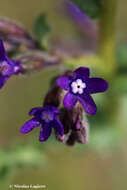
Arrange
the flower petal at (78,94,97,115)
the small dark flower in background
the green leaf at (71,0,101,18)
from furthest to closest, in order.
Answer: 1. the green leaf at (71,0,101,18)
2. the small dark flower in background
3. the flower petal at (78,94,97,115)

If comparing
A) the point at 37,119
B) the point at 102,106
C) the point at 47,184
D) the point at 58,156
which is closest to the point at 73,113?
the point at 37,119

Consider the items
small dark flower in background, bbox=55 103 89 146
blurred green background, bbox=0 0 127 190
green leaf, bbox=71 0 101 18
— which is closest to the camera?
small dark flower in background, bbox=55 103 89 146

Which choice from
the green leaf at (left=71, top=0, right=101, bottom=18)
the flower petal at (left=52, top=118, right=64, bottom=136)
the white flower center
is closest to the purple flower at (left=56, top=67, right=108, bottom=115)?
the white flower center

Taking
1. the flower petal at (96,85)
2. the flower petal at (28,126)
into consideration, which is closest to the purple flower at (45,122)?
the flower petal at (28,126)

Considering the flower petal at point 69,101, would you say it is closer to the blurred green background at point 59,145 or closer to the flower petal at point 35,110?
the flower petal at point 35,110

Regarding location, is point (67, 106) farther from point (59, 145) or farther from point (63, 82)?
point (59, 145)

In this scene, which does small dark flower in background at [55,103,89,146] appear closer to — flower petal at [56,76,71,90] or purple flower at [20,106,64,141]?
purple flower at [20,106,64,141]

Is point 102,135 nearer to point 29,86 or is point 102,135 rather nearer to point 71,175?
point 71,175
